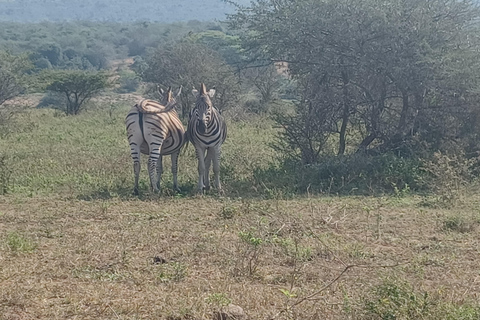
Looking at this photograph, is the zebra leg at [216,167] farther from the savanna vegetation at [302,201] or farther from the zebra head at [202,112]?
the zebra head at [202,112]

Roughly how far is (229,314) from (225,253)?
179 cm

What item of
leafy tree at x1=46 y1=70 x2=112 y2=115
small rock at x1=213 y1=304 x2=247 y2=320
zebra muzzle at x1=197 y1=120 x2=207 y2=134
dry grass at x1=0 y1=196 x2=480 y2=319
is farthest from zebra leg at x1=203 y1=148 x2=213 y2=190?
leafy tree at x1=46 y1=70 x2=112 y2=115

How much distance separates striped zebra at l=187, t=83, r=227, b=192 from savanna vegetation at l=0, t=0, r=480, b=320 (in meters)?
0.33


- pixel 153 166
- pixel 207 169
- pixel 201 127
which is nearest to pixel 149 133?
pixel 153 166

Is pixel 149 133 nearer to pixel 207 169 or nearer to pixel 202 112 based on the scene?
pixel 202 112

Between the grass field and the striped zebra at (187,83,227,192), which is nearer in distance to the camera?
the grass field

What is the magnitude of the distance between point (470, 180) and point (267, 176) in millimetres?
3304

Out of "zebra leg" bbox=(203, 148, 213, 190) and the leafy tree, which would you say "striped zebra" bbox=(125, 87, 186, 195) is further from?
the leafy tree

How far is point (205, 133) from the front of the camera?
9.62 m

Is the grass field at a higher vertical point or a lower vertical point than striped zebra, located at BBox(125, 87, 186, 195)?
lower

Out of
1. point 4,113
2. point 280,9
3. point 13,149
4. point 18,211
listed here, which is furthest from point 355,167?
point 4,113

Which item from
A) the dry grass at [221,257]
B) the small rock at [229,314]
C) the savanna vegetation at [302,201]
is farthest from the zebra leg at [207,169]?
the small rock at [229,314]

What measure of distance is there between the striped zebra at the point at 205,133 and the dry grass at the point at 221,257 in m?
1.22

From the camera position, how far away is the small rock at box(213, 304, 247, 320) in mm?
4012
